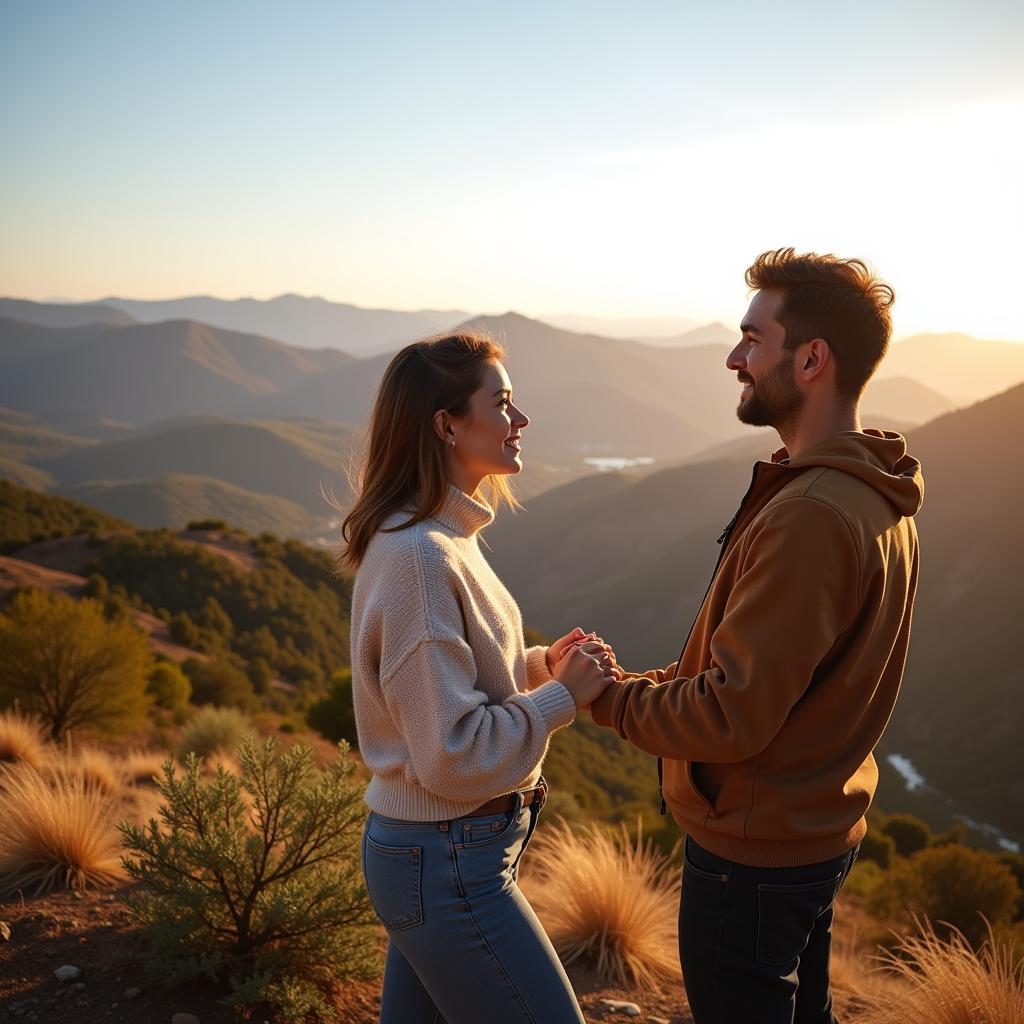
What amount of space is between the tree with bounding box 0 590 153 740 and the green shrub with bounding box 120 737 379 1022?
776cm

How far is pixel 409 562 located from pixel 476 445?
0.44 m

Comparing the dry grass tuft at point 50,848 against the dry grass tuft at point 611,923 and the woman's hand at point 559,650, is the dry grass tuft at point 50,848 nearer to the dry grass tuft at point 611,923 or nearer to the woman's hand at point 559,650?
the dry grass tuft at point 611,923

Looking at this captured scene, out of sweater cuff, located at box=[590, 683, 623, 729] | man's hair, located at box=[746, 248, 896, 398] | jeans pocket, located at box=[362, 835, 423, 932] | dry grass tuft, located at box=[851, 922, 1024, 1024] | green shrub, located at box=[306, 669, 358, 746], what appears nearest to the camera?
jeans pocket, located at box=[362, 835, 423, 932]

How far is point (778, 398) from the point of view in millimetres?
2266

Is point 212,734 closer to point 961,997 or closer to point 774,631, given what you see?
point 961,997

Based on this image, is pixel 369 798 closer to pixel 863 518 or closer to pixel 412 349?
pixel 412 349

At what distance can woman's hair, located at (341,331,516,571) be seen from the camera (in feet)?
7.20

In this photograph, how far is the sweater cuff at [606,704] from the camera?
2.27 metres

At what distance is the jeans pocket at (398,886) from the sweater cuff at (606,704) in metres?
0.59

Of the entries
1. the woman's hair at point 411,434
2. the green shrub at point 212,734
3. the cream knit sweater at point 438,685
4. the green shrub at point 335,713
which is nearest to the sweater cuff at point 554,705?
the cream knit sweater at point 438,685

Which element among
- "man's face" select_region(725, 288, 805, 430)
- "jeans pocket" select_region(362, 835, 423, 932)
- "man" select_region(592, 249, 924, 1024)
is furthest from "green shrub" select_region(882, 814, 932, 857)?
"jeans pocket" select_region(362, 835, 423, 932)

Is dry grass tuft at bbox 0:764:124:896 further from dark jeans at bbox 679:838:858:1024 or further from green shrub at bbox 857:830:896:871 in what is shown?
green shrub at bbox 857:830:896:871

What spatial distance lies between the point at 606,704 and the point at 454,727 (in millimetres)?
515

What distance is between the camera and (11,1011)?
3.49m
